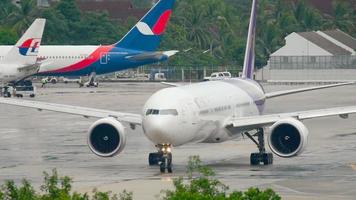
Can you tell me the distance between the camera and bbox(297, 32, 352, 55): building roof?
132875 millimetres

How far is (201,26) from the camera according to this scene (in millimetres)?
162750

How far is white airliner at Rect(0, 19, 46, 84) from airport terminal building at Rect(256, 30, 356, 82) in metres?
38.2

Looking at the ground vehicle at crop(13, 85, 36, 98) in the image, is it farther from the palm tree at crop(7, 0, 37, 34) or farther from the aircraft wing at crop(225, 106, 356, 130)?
the palm tree at crop(7, 0, 37, 34)

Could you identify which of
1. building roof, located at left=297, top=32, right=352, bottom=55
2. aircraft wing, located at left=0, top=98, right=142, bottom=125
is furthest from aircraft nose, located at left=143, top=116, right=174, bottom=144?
building roof, located at left=297, top=32, right=352, bottom=55

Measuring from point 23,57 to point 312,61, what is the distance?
4630cm

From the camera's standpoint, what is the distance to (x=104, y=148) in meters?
39.2

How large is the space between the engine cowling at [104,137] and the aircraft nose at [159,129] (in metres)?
1.84

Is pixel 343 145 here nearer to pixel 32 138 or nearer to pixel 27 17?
pixel 32 138

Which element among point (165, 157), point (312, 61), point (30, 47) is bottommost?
point (165, 157)

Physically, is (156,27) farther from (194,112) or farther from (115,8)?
(115,8)

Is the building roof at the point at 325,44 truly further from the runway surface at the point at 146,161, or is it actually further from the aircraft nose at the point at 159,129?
the aircraft nose at the point at 159,129

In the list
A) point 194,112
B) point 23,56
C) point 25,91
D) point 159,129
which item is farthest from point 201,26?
point 159,129

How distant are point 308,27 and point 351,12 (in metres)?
6.64

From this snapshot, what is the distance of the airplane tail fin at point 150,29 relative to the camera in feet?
330
